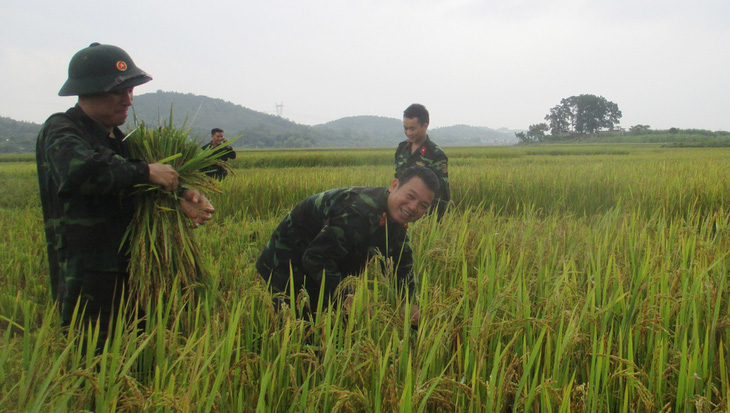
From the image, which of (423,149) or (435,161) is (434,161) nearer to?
(435,161)

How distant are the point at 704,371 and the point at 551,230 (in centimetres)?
194

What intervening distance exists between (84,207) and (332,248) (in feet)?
3.42

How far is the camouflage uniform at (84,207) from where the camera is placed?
1.65m

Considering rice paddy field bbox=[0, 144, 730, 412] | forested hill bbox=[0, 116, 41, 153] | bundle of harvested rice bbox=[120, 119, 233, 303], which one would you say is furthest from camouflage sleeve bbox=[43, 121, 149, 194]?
forested hill bbox=[0, 116, 41, 153]

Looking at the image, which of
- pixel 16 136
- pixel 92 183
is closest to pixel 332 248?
pixel 92 183

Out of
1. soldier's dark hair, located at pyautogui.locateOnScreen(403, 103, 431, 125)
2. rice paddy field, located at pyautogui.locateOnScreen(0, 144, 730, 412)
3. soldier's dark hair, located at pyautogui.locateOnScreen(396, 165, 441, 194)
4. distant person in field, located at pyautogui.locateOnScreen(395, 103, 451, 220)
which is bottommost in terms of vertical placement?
rice paddy field, located at pyautogui.locateOnScreen(0, 144, 730, 412)

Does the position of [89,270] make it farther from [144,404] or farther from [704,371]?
[704,371]

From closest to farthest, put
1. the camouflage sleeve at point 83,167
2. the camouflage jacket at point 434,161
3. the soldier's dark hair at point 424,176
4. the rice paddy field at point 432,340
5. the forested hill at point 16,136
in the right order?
the rice paddy field at point 432,340, the camouflage sleeve at point 83,167, the soldier's dark hair at point 424,176, the camouflage jacket at point 434,161, the forested hill at point 16,136

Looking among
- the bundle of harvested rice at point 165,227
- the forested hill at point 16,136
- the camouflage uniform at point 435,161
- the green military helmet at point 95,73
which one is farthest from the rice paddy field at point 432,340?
the forested hill at point 16,136

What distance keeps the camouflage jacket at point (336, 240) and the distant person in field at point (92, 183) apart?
0.70 metres

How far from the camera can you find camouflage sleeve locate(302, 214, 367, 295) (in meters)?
2.02

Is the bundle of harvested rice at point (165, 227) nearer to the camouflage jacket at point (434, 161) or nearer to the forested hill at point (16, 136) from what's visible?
the camouflage jacket at point (434, 161)

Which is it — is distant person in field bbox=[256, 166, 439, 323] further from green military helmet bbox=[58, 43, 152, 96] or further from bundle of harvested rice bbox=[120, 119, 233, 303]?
green military helmet bbox=[58, 43, 152, 96]

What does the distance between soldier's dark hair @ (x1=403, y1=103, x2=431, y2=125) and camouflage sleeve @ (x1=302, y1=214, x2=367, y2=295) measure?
1.98 m
